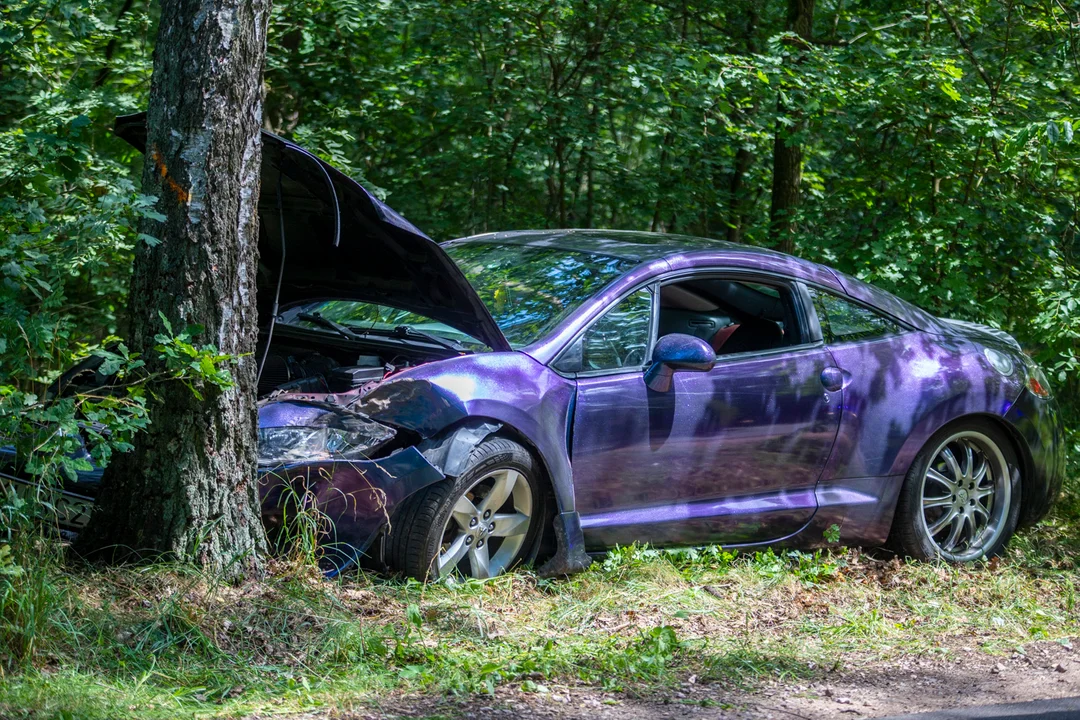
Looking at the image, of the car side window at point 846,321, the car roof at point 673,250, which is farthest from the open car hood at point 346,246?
the car side window at point 846,321

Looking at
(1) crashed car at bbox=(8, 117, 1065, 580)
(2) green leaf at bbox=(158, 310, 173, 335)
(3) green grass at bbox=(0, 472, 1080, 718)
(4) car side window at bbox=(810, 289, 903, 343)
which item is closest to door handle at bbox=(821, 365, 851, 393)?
(1) crashed car at bbox=(8, 117, 1065, 580)

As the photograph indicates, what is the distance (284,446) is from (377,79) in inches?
248

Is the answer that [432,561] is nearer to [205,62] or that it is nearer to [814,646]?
[814,646]

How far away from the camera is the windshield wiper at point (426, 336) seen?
5090mm

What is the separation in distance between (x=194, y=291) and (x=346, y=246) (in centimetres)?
108

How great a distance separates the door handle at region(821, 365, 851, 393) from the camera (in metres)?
5.58

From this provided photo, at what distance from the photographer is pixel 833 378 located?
18.4ft

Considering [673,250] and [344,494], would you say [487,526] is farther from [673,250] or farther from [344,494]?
[673,250]

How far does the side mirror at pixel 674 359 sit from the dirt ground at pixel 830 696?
56.3 inches

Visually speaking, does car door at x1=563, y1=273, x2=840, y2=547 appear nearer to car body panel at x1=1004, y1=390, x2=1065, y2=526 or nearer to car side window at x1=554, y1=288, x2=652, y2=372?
car side window at x1=554, y1=288, x2=652, y2=372

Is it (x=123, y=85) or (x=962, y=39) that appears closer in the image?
(x=123, y=85)

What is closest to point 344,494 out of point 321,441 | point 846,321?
point 321,441

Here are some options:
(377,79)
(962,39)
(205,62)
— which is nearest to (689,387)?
(205,62)

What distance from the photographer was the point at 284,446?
4.48 m
